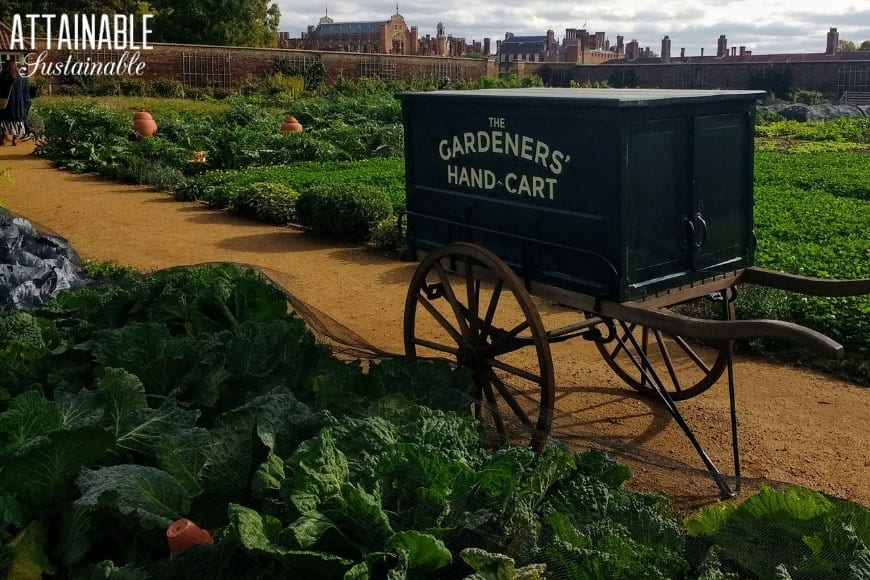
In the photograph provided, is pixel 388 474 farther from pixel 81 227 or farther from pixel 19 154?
pixel 19 154

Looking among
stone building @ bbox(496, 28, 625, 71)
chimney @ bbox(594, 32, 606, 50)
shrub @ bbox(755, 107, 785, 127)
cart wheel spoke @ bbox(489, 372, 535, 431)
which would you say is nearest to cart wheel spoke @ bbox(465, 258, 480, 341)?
cart wheel spoke @ bbox(489, 372, 535, 431)

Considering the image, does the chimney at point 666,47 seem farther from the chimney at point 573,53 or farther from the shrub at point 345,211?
the shrub at point 345,211

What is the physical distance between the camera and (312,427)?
363 centimetres

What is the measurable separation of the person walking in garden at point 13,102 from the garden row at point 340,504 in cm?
1831

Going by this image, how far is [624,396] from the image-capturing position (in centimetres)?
667

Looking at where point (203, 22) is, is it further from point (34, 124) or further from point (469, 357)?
point (469, 357)

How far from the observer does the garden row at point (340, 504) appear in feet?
9.24

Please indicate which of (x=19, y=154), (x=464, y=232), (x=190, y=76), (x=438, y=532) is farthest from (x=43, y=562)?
(x=190, y=76)

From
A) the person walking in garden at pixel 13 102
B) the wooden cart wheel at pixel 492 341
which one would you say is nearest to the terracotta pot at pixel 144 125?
the person walking in garden at pixel 13 102

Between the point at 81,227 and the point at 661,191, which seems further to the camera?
the point at 81,227

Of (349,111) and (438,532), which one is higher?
(349,111)

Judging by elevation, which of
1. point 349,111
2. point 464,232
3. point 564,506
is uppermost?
point 349,111

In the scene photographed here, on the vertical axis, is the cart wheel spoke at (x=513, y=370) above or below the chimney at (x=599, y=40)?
below

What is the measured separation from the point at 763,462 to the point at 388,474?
3.22 meters
